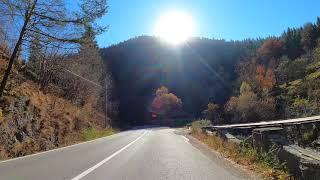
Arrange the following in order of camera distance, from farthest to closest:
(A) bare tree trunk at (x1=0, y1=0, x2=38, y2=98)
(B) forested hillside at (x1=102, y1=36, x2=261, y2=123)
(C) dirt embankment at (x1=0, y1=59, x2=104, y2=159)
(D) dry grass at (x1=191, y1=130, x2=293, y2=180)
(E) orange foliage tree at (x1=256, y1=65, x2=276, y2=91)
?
(B) forested hillside at (x1=102, y1=36, x2=261, y2=123) → (E) orange foliage tree at (x1=256, y1=65, x2=276, y2=91) → (A) bare tree trunk at (x1=0, y1=0, x2=38, y2=98) → (C) dirt embankment at (x1=0, y1=59, x2=104, y2=159) → (D) dry grass at (x1=191, y1=130, x2=293, y2=180)

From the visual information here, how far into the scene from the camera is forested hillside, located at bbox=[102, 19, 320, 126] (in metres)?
89.0

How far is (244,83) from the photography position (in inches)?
4446

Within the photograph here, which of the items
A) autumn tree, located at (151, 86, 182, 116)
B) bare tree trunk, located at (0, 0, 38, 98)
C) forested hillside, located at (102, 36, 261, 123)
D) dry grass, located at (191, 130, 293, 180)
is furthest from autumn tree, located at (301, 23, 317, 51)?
dry grass, located at (191, 130, 293, 180)

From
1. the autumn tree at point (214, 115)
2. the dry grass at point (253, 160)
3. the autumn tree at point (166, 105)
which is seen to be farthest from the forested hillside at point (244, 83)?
the dry grass at point (253, 160)

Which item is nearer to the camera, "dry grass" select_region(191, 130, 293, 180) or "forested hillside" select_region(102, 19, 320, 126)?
"dry grass" select_region(191, 130, 293, 180)

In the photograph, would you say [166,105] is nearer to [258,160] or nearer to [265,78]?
[265,78]

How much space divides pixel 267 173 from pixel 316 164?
3.66m

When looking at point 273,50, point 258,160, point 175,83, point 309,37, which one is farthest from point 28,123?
point 175,83

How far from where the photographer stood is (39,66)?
4419 centimetres

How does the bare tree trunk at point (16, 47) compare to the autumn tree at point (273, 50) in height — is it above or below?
below

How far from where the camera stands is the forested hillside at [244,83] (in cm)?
8900

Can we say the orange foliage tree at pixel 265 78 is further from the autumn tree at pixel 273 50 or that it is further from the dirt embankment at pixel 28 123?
the dirt embankment at pixel 28 123

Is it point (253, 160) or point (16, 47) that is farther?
point (16, 47)

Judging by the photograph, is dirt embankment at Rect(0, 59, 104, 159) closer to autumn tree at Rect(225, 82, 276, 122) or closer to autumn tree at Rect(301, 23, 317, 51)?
autumn tree at Rect(225, 82, 276, 122)
